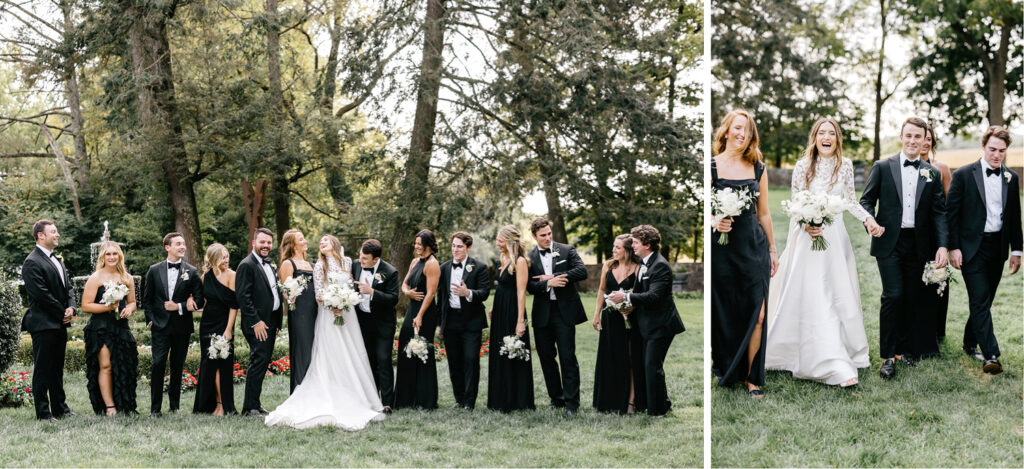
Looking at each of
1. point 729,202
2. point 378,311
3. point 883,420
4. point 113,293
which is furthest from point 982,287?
point 113,293

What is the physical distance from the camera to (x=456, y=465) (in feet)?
17.3

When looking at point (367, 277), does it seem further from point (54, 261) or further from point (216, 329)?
point (54, 261)

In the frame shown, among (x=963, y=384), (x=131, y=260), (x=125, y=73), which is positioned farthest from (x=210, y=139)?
(x=963, y=384)

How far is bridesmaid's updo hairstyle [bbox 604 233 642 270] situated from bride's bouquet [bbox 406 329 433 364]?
1.81 meters

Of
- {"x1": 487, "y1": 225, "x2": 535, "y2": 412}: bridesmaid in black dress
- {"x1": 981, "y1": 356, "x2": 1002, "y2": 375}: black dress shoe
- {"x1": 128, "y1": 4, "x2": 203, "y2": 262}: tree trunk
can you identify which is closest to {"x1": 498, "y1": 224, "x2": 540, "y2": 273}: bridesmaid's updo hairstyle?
{"x1": 487, "y1": 225, "x2": 535, "y2": 412}: bridesmaid in black dress

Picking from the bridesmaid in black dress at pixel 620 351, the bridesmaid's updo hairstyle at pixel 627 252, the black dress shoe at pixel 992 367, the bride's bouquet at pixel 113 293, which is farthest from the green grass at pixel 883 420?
the bride's bouquet at pixel 113 293

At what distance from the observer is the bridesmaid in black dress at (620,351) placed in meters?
6.64

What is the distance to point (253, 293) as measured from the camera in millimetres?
6902

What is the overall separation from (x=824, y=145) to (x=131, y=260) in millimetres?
14061

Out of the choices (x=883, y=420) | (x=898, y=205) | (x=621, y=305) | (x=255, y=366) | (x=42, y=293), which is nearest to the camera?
(x=883, y=420)

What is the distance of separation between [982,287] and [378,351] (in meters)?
4.86

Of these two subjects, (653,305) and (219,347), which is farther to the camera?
(219,347)

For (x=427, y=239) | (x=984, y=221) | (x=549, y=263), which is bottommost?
(x=549, y=263)

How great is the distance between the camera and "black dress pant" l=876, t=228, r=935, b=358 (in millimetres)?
5430
